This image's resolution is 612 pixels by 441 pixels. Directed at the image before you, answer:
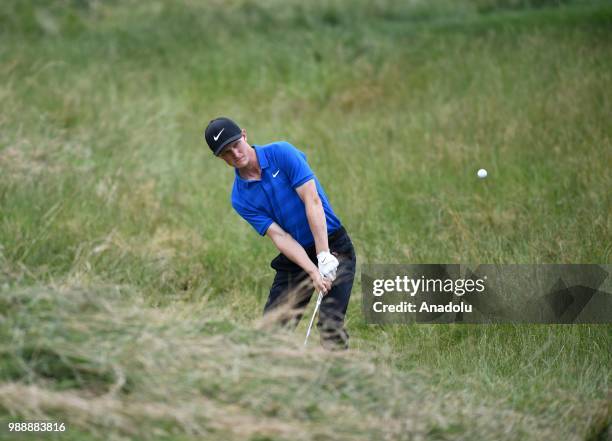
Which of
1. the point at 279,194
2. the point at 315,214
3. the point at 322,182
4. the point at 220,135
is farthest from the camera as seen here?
the point at 322,182

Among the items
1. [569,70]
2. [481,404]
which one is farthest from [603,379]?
[569,70]

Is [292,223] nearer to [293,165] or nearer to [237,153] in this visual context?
[293,165]

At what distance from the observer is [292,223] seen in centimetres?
625

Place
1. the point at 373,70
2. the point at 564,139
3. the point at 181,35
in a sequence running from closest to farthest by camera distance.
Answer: the point at 564,139
the point at 373,70
the point at 181,35

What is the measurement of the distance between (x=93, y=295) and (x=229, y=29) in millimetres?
15147

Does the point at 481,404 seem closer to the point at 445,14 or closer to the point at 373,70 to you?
the point at 373,70

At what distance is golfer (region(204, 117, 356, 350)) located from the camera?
5.96 m

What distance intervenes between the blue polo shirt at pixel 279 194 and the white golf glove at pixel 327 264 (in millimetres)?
366

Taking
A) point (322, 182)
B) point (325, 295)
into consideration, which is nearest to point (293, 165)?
point (325, 295)

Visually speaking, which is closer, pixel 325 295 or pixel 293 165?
pixel 293 165

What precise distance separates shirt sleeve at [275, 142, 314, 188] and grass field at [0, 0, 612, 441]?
42.5 inches

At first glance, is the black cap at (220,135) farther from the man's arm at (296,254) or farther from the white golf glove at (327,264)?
the white golf glove at (327,264)

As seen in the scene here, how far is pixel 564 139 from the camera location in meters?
11.2

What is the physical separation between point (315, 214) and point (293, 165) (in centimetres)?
38
